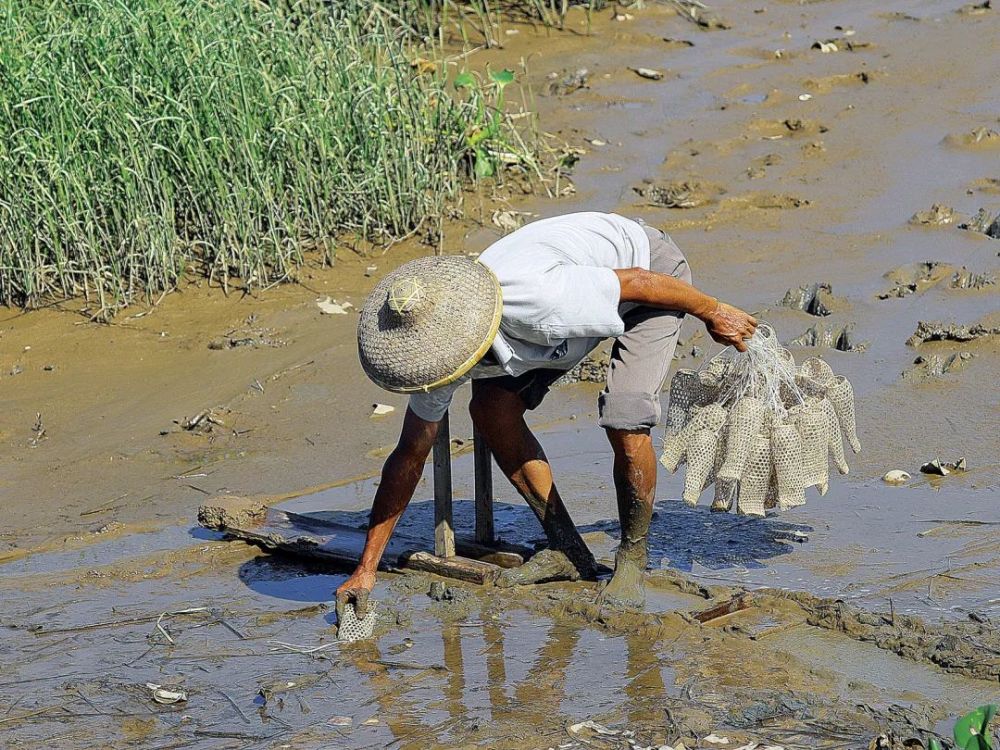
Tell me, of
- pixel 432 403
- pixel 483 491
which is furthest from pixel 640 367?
pixel 483 491

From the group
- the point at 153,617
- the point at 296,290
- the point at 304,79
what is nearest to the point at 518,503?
the point at 153,617

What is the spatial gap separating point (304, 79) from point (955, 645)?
4645 millimetres

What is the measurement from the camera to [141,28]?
6879 millimetres

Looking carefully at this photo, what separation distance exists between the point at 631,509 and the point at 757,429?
47 cm

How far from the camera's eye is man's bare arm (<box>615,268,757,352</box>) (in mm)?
3811

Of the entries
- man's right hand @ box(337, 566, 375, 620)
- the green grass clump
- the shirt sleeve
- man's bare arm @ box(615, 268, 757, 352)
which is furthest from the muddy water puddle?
the green grass clump

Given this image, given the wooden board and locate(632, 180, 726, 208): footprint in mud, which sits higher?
locate(632, 180, 726, 208): footprint in mud

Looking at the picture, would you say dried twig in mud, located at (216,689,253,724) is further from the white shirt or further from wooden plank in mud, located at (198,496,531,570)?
the white shirt

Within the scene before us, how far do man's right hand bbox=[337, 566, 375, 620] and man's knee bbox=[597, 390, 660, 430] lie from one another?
0.82m

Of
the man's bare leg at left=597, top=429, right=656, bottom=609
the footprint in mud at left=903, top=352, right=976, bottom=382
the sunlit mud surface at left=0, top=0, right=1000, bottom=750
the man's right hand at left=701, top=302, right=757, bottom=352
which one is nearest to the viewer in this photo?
the sunlit mud surface at left=0, top=0, right=1000, bottom=750

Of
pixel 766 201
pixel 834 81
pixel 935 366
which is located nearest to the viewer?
pixel 935 366

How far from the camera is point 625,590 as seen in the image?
4.18 metres

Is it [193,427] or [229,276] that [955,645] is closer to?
[193,427]

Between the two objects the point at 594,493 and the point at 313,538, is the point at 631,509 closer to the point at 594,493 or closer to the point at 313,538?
the point at 594,493
